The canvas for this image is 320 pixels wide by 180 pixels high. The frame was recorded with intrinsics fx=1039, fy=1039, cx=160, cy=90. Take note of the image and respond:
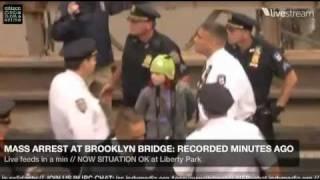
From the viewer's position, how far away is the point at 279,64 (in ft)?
16.5

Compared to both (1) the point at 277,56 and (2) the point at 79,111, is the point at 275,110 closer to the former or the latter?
(1) the point at 277,56

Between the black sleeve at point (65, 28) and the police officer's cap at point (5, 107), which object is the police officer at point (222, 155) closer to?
the black sleeve at point (65, 28)

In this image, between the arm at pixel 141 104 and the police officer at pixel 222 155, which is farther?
the arm at pixel 141 104

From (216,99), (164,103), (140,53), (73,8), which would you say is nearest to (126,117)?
(164,103)

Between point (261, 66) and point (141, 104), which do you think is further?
point (261, 66)

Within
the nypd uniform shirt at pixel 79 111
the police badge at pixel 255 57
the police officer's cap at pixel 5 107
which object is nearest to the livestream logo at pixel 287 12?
the police badge at pixel 255 57

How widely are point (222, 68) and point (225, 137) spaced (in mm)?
378

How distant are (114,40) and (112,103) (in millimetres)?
307

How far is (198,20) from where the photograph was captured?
15.9 feet

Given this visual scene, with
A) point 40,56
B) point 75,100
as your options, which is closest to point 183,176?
point 75,100

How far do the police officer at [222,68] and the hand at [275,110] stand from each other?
0.34 feet

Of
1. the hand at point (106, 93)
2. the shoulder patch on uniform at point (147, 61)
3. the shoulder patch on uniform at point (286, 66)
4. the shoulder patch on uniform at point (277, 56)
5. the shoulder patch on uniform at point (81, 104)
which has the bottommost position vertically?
the shoulder patch on uniform at point (81, 104)

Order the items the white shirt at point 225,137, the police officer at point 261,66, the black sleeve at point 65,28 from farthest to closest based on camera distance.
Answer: the police officer at point 261,66
the black sleeve at point 65,28
the white shirt at point 225,137

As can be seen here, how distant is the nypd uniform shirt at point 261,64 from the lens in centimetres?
495
